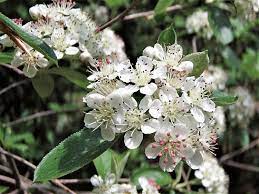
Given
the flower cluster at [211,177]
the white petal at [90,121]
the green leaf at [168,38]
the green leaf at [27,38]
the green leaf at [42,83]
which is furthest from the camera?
the flower cluster at [211,177]

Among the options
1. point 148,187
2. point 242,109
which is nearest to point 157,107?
point 148,187

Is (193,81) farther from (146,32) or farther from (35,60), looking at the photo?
(146,32)

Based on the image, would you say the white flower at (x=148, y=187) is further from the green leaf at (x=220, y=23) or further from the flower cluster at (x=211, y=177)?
the green leaf at (x=220, y=23)

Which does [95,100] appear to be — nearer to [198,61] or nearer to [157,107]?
[157,107]

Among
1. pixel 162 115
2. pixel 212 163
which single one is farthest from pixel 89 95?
pixel 212 163

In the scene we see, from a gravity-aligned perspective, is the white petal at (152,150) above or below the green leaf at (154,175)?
above

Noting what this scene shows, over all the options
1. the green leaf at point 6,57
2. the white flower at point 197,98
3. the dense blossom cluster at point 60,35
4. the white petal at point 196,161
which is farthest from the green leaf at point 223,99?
the green leaf at point 6,57
